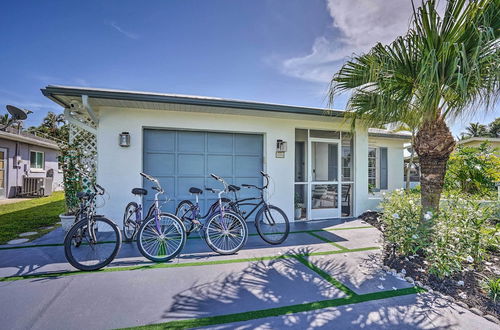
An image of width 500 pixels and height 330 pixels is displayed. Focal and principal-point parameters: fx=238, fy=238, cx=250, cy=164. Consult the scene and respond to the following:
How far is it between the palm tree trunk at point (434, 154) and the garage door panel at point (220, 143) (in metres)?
4.10

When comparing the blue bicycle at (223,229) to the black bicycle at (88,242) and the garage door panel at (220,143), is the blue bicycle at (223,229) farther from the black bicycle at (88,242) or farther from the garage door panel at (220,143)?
the garage door panel at (220,143)

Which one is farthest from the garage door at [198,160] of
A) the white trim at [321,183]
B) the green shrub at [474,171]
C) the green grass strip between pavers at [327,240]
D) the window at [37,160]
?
the window at [37,160]

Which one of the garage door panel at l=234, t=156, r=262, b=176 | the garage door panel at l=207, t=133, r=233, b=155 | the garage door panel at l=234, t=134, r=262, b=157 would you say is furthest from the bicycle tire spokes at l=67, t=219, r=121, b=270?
the garage door panel at l=234, t=134, r=262, b=157

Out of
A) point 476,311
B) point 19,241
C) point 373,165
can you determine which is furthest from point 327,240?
point 373,165

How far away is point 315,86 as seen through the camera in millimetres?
7570

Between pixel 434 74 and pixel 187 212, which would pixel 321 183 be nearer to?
pixel 187 212

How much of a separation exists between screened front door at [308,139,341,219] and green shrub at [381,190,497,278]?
2.95 metres

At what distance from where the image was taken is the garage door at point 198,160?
5.79 meters

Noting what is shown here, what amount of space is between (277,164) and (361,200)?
290cm

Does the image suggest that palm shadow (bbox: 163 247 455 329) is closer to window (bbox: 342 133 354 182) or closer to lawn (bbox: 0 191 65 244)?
window (bbox: 342 133 354 182)

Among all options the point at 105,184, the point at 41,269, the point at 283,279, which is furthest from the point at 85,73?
the point at 283,279

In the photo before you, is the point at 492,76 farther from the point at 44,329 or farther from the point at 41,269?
the point at 41,269

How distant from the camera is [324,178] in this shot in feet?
22.4

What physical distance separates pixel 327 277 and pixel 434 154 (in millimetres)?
2644
